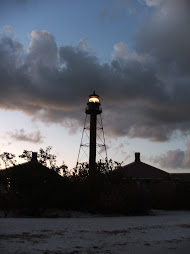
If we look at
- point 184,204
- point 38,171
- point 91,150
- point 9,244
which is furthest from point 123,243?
point 91,150

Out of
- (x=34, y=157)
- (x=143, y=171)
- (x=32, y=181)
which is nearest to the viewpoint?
(x=32, y=181)

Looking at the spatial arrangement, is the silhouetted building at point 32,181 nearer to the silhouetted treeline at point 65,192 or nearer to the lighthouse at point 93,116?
the silhouetted treeline at point 65,192

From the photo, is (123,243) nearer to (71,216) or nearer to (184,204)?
(71,216)

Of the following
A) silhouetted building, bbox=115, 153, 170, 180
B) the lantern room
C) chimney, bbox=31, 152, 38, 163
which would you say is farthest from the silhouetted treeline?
silhouetted building, bbox=115, 153, 170, 180

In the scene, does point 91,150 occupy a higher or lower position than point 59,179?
higher

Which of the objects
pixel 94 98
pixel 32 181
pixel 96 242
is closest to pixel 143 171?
pixel 94 98

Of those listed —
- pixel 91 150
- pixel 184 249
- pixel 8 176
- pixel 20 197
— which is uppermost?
pixel 91 150

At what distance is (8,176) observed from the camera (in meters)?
14.7

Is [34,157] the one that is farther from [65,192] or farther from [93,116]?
[93,116]

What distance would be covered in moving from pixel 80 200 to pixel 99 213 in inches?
42.9

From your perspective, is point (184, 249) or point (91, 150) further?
point (91, 150)

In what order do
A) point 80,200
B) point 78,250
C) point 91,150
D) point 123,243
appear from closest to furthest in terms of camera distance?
point 78,250
point 123,243
point 80,200
point 91,150

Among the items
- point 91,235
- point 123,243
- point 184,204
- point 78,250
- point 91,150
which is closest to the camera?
point 78,250

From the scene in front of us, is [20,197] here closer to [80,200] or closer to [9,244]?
[80,200]
